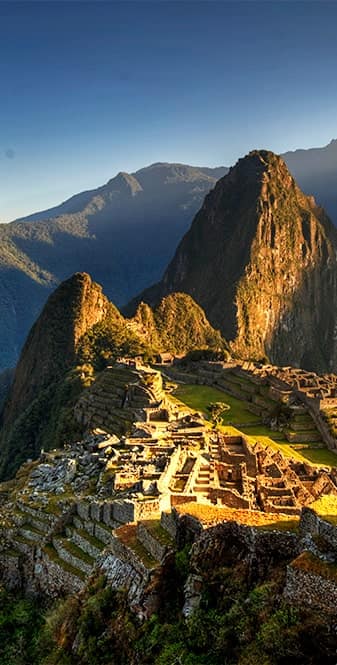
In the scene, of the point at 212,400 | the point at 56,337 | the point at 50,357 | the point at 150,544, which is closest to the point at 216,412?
the point at 212,400

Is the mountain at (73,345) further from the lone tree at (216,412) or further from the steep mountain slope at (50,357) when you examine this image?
the lone tree at (216,412)

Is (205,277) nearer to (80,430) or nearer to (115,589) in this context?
(80,430)

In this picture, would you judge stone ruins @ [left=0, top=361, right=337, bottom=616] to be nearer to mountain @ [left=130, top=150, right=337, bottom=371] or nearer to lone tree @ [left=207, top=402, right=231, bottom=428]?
lone tree @ [left=207, top=402, right=231, bottom=428]

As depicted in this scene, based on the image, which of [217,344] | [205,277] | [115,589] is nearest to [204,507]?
[115,589]

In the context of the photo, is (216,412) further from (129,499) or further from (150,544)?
(150,544)

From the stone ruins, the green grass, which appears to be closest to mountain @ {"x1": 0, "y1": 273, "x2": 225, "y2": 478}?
the green grass

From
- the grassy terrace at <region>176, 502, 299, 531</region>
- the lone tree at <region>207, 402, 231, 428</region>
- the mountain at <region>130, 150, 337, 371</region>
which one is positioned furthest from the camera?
the mountain at <region>130, 150, 337, 371</region>
